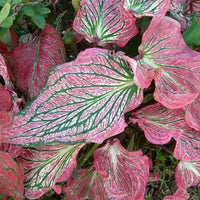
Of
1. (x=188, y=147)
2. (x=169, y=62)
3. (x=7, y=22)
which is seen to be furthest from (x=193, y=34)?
(x=7, y=22)

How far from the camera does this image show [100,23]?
731 millimetres

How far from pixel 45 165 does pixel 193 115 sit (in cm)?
29

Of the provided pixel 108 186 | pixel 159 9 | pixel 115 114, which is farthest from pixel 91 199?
pixel 159 9

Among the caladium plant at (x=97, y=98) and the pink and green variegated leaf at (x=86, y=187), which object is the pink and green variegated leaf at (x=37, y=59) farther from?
the pink and green variegated leaf at (x=86, y=187)

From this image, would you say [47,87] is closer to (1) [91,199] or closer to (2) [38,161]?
(2) [38,161]

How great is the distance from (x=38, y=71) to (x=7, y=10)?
19cm

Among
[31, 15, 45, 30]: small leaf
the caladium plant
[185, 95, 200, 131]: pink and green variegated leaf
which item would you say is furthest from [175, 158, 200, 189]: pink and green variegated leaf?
[31, 15, 45, 30]: small leaf

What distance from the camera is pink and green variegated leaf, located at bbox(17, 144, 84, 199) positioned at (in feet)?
2.34

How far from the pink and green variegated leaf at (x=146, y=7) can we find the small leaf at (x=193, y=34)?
0.07 m

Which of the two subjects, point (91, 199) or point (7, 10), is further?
point (91, 199)

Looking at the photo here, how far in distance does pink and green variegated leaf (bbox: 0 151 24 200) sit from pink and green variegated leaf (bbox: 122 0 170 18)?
33cm

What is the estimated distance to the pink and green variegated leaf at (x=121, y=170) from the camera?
29.5 inches

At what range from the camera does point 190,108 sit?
2.34 ft

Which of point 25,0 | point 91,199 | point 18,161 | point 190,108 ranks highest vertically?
point 25,0
